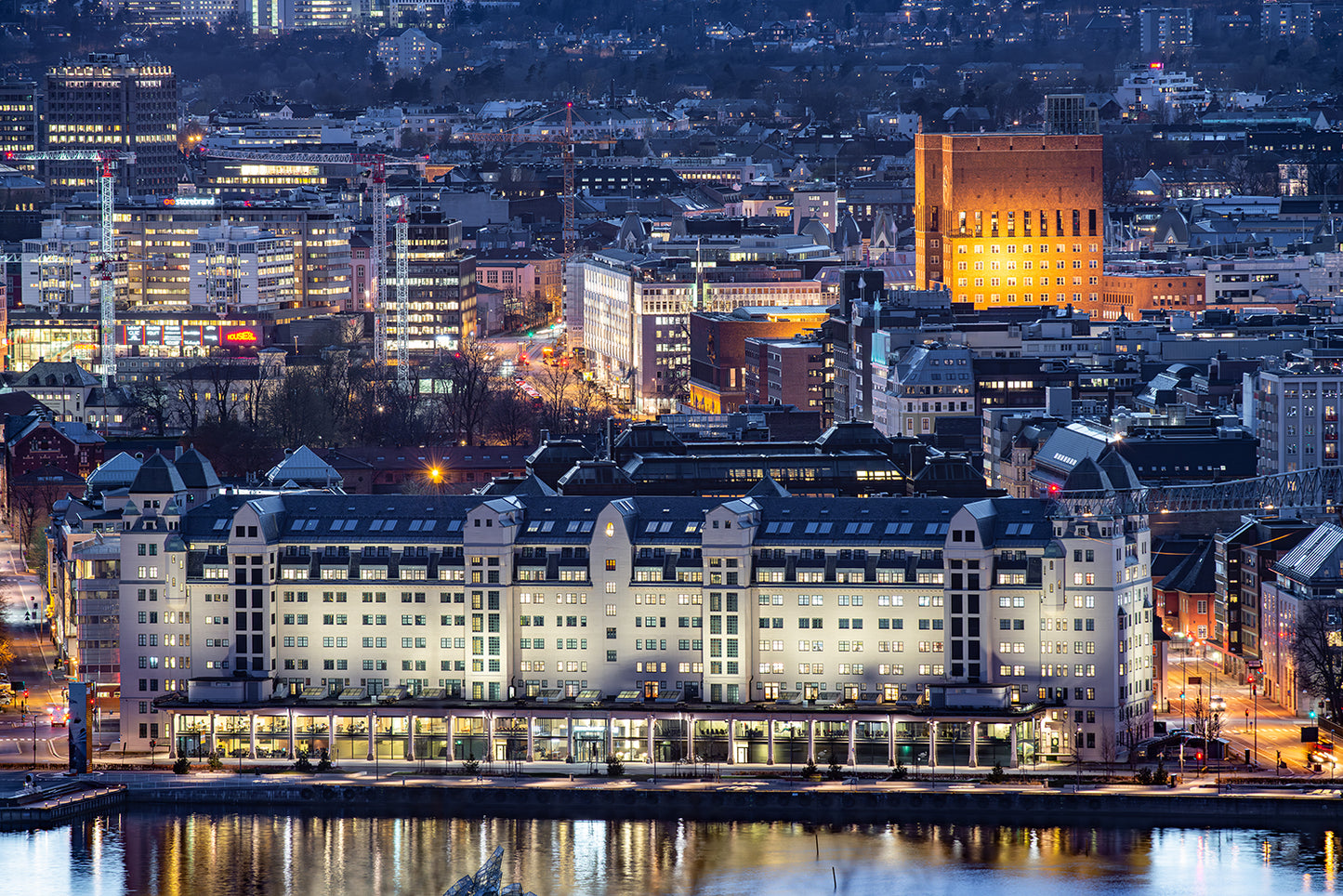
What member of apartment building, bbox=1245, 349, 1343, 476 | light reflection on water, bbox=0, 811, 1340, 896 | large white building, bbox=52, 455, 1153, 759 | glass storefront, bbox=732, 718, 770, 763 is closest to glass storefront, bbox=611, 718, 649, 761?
large white building, bbox=52, 455, 1153, 759

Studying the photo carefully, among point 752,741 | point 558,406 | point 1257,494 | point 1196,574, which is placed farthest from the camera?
point 558,406

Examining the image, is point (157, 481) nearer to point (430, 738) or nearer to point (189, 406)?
point (430, 738)

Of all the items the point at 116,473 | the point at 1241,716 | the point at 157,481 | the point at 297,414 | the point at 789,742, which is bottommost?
the point at 789,742

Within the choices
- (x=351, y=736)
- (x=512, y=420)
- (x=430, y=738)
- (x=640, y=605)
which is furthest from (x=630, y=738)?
(x=512, y=420)

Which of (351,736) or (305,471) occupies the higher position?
(305,471)

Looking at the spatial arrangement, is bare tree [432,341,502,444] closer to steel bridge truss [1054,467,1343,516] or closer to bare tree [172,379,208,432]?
bare tree [172,379,208,432]

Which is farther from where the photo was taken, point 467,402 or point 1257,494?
point 467,402

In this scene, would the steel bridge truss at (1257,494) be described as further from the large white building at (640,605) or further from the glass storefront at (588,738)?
the glass storefront at (588,738)

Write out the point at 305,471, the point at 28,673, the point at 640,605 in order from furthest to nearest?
the point at 305,471
the point at 28,673
the point at 640,605

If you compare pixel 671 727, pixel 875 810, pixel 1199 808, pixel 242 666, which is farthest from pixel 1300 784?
pixel 242 666
